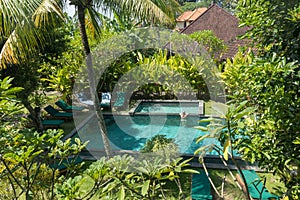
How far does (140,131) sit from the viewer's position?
11.6 meters

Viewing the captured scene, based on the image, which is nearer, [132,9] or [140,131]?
[132,9]

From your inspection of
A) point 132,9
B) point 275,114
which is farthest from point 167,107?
point 275,114

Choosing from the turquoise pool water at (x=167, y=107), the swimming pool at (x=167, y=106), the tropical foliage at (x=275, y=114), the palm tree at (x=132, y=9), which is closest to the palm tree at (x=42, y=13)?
the palm tree at (x=132, y=9)

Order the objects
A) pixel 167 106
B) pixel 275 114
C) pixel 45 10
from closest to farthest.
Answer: pixel 275 114 < pixel 45 10 < pixel 167 106

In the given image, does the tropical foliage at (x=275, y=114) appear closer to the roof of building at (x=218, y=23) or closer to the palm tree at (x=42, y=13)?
the palm tree at (x=42, y=13)

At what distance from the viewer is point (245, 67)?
2.98 metres

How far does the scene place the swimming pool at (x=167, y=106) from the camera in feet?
44.7

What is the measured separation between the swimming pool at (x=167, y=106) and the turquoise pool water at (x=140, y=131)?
2.60 feet

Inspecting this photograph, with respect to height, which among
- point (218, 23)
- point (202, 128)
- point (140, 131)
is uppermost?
point (218, 23)

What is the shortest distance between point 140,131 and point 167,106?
346 cm

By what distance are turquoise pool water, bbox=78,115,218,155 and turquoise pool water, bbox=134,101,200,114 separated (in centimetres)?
110

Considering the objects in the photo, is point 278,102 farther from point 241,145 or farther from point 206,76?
point 206,76

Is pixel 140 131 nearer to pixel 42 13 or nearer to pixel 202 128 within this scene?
pixel 42 13

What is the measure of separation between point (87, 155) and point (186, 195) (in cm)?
380
